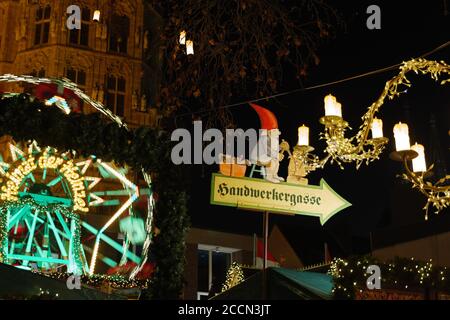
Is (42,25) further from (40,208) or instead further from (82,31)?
(40,208)

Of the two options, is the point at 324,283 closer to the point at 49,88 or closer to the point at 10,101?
the point at 10,101

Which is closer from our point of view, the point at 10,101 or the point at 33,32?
the point at 10,101

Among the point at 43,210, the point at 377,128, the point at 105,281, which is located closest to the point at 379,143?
the point at 377,128

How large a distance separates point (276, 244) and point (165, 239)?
93.1ft

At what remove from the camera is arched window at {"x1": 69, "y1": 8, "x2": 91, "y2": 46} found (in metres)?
33.0

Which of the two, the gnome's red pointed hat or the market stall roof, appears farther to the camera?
the gnome's red pointed hat

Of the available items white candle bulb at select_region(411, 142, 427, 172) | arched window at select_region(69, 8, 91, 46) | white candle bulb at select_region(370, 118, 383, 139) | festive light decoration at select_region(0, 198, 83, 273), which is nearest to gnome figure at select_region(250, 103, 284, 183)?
white candle bulb at select_region(370, 118, 383, 139)

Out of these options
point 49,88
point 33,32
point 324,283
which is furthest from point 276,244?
point 324,283

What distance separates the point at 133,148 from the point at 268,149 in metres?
1.84

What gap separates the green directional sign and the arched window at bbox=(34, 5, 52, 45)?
88.2ft

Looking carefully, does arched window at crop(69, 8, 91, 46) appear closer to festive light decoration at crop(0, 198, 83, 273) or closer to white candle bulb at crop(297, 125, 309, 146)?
festive light decoration at crop(0, 198, 83, 273)

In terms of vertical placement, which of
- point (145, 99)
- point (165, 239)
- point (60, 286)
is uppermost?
point (145, 99)

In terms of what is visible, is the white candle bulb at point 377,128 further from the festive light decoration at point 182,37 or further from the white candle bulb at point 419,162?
the festive light decoration at point 182,37

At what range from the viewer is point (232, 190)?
8.12m
